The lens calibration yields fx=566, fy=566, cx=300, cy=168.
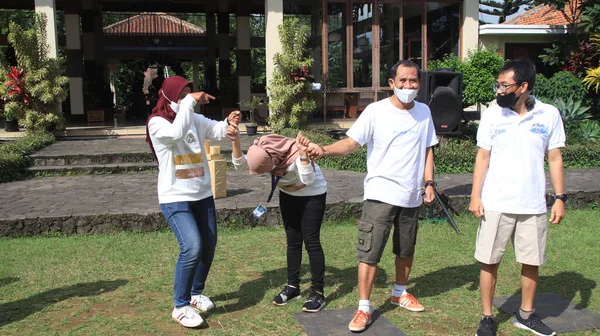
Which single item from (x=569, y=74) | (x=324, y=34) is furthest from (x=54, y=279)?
(x=569, y=74)

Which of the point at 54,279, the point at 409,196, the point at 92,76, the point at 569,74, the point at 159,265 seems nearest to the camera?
the point at 409,196

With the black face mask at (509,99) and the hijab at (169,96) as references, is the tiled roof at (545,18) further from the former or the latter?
the hijab at (169,96)

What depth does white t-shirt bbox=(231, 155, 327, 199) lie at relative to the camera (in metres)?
3.74

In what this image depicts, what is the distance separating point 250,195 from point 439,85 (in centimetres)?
298

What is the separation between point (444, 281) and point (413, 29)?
33.9 ft

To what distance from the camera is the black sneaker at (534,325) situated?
3.62 metres

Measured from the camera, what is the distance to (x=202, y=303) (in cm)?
411

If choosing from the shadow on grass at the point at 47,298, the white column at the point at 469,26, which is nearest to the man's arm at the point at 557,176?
the shadow on grass at the point at 47,298

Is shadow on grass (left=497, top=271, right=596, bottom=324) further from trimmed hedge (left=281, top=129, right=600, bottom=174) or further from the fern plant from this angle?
the fern plant

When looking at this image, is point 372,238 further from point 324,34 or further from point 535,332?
point 324,34

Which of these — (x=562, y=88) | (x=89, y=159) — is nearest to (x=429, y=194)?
(x=89, y=159)

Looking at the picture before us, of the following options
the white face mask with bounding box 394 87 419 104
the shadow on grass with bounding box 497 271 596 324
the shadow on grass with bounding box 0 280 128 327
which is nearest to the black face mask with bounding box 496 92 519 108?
the white face mask with bounding box 394 87 419 104

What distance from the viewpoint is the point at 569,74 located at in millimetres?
13320

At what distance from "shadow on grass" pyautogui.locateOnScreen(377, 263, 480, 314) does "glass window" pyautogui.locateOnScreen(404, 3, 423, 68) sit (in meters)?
9.66
